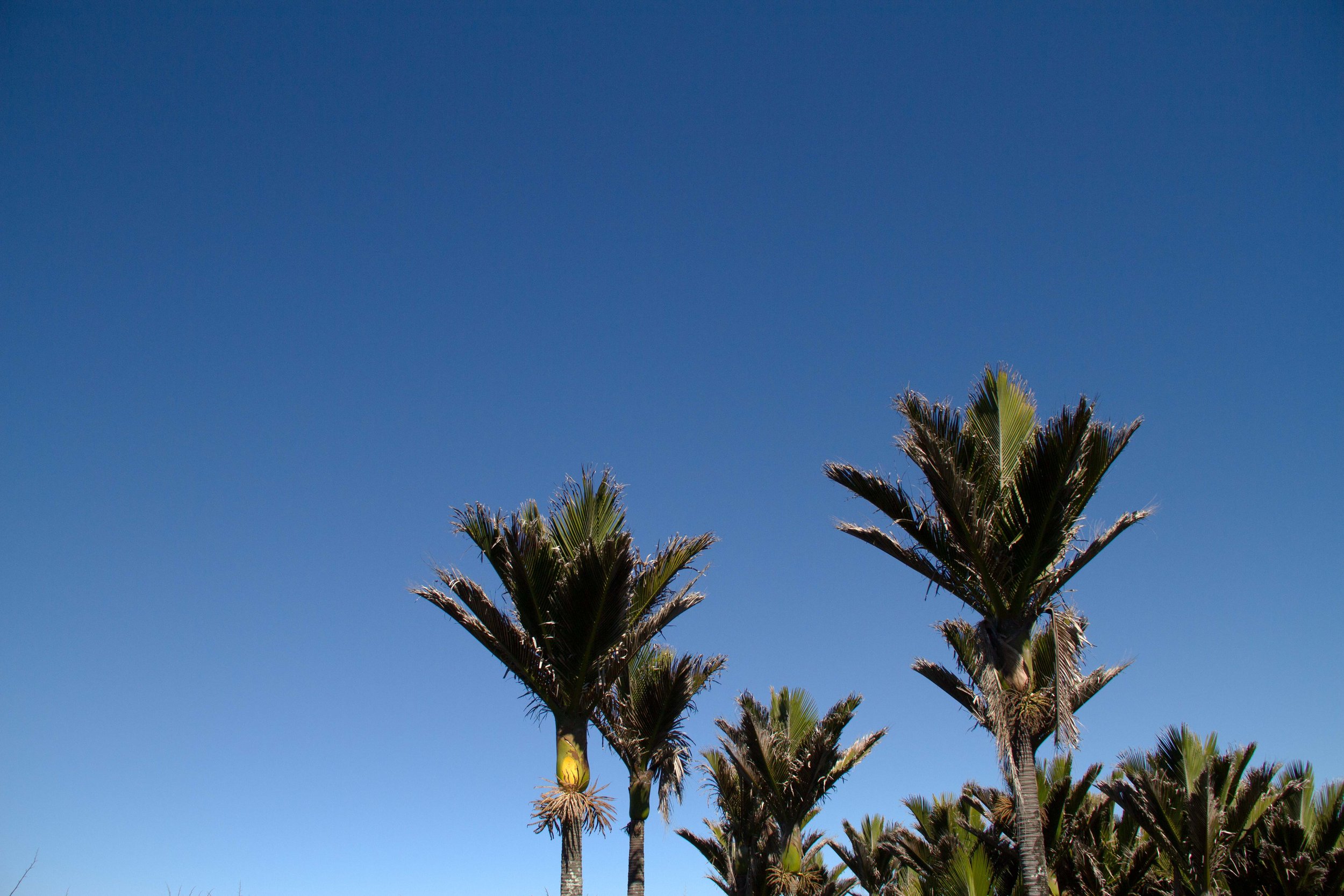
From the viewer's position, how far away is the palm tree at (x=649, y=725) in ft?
36.2

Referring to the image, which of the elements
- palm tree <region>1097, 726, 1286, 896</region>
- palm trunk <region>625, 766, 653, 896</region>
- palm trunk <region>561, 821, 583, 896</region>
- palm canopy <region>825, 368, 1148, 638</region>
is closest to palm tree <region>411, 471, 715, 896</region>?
palm trunk <region>561, 821, 583, 896</region>

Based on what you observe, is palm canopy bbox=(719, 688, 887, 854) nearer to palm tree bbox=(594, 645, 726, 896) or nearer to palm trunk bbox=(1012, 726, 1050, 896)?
palm tree bbox=(594, 645, 726, 896)

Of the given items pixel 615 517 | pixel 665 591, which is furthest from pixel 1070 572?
pixel 615 517

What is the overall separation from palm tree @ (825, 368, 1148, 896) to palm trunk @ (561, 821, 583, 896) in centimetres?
452

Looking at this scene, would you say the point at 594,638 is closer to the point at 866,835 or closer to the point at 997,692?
the point at 997,692

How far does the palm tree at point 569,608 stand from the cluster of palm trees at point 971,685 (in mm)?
18

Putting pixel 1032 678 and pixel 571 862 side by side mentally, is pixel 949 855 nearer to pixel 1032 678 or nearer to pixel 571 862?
pixel 1032 678

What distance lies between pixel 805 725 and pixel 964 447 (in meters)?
8.07

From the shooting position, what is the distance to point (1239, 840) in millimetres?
14188

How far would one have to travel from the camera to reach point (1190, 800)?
12320 millimetres

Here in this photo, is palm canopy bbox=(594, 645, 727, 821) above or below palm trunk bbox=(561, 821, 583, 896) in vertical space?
above

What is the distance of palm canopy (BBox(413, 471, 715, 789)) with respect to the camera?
8.00 metres

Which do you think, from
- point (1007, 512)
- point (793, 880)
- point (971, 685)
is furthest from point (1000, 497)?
point (793, 880)

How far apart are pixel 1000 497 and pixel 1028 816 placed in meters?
3.37
